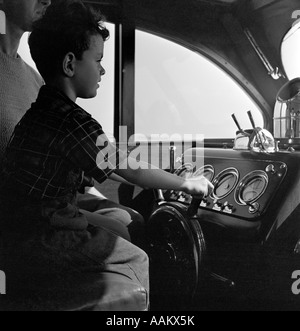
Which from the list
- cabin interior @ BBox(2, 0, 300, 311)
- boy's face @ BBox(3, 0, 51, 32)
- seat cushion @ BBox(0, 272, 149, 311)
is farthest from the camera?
cabin interior @ BBox(2, 0, 300, 311)

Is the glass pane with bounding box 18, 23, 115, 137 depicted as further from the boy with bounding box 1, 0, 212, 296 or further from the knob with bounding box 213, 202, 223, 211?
the knob with bounding box 213, 202, 223, 211

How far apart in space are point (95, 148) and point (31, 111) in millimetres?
189

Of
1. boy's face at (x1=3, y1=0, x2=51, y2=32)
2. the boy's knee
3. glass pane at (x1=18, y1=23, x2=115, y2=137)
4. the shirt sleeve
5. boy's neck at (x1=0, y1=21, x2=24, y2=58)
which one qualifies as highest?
boy's face at (x1=3, y1=0, x2=51, y2=32)

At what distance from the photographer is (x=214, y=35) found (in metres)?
1.37

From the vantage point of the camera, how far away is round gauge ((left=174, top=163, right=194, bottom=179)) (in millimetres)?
1340

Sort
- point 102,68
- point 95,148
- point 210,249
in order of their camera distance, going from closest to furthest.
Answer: point 95,148 → point 102,68 → point 210,249

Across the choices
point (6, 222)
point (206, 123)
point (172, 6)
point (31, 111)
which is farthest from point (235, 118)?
point (6, 222)

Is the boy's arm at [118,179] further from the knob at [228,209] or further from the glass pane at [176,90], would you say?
the knob at [228,209]

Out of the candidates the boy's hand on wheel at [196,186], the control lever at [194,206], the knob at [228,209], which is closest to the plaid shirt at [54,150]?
the boy's hand on wheel at [196,186]

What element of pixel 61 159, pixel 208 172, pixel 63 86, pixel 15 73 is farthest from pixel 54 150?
pixel 208 172

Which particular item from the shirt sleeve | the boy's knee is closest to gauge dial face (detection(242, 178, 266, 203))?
the boy's knee

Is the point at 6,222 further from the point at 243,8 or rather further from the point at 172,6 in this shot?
the point at 243,8

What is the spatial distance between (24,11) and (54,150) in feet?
1.27

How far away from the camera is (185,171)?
1374 millimetres
